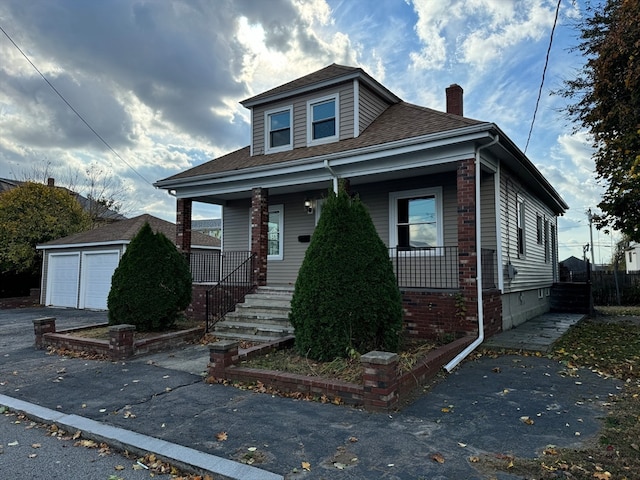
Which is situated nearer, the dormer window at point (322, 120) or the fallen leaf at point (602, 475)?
the fallen leaf at point (602, 475)

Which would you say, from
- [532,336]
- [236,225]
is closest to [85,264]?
[236,225]

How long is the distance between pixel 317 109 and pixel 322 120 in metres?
0.39

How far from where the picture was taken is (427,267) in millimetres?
9508

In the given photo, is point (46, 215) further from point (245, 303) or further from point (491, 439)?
A: point (491, 439)

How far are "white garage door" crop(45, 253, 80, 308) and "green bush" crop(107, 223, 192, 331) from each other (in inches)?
407

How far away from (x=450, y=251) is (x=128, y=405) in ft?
22.4

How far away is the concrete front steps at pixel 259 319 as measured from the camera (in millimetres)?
8127

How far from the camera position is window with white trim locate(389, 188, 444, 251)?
31.3ft

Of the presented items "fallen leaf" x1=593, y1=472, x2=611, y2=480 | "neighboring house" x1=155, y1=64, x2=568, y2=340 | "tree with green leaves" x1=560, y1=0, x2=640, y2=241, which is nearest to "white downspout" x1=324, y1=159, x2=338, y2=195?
"neighboring house" x1=155, y1=64, x2=568, y2=340

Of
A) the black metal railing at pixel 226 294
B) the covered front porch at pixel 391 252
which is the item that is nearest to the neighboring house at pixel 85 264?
the covered front porch at pixel 391 252

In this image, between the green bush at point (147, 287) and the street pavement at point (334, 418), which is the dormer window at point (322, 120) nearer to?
the green bush at point (147, 287)

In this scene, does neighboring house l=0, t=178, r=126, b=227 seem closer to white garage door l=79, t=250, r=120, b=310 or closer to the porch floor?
white garage door l=79, t=250, r=120, b=310

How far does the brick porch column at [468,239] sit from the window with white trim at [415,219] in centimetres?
187

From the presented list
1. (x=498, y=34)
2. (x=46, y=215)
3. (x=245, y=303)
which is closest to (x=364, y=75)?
(x=498, y=34)
